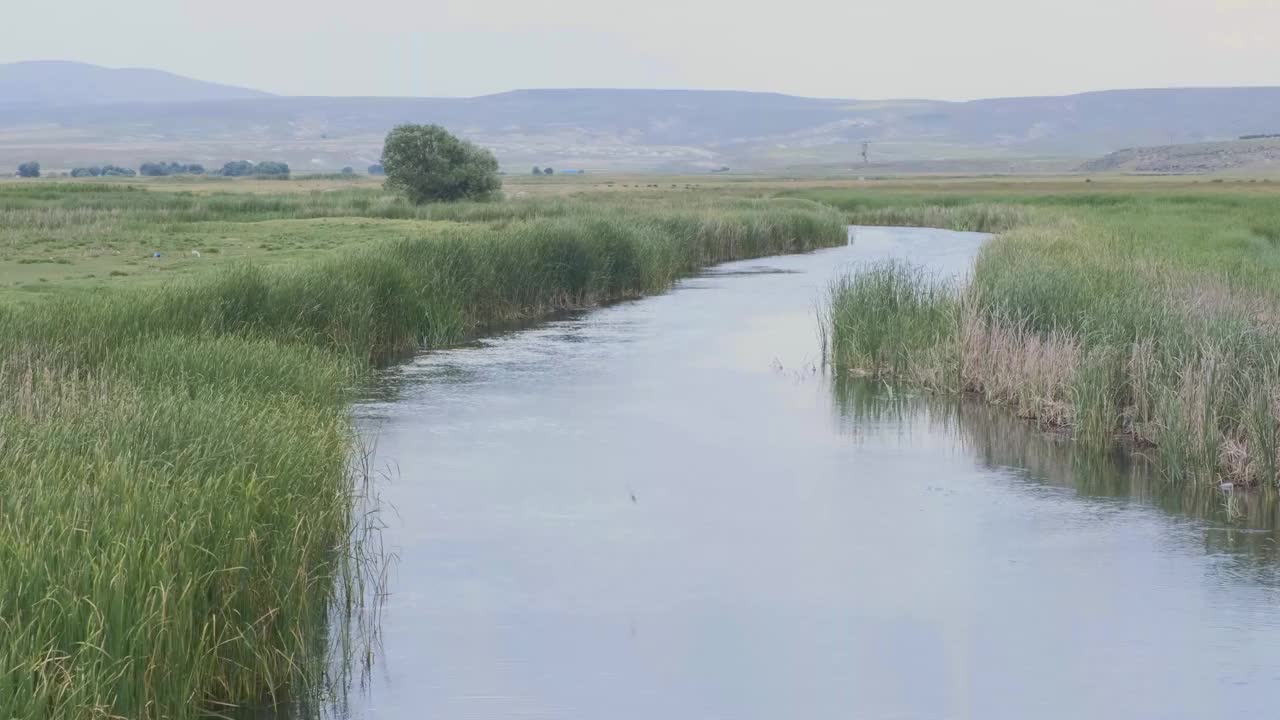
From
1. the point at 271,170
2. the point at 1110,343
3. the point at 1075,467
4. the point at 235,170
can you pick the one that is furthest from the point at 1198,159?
the point at 1075,467

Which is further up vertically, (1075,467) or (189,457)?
(189,457)

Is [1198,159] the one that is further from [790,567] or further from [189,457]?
[189,457]

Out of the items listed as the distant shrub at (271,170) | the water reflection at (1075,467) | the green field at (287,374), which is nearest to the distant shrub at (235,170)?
the distant shrub at (271,170)

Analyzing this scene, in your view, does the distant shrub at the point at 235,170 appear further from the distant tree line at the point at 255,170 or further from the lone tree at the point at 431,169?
the lone tree at the point at 431,169

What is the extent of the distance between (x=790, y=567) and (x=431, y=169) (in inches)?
1805

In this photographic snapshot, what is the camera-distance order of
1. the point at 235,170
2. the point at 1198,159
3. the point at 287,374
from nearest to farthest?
the point at 287,374, the point at 1198,159, the point at 235,170

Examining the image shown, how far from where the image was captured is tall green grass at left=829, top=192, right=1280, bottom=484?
42.9 ft

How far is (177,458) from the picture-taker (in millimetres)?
8641

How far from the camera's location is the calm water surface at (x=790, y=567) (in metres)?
8.79

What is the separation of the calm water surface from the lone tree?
37.2 meters

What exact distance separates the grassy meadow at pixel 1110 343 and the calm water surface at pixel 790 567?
48cm

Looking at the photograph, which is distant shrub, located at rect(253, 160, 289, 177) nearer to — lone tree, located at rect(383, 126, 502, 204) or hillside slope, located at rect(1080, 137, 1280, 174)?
hillside slope, located at rect(1080, 137, 1280, 174)

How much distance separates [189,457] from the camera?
29.7ft

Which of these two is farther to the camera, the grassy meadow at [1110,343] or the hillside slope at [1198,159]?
the hillside slope at [1198,159]
